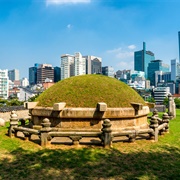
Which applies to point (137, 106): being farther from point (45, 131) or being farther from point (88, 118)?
point (45, 131)

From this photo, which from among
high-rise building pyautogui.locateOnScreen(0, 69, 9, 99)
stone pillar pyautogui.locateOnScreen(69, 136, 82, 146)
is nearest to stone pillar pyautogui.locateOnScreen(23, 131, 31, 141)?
stone pillar pyautogui.locateOnScreen(69, 136, 82, 146)

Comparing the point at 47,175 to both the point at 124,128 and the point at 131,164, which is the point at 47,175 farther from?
the point at 124,128

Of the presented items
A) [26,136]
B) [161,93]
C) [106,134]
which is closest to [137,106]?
A: [106,134]

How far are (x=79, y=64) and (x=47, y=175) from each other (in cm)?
18541

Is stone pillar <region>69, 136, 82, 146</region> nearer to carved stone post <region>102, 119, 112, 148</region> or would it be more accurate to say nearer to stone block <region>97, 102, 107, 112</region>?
carved stone post <region>102, 119, 112, 148</region>

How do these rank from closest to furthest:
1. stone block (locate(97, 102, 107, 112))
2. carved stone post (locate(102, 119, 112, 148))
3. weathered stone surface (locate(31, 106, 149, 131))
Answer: carved stone post (locate(102, 119, 112, 148)), stone block (locate(97, 102, 107, 112)), weathered stone surface (locate(31, 106, 149, 131))

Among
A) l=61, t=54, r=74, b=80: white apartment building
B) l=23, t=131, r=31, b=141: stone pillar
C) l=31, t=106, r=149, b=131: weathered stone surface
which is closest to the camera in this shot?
l=23, t=131, r=31, b=141: stone pillar

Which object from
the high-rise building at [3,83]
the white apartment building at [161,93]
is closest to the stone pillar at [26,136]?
the high-rise building at [3,83]

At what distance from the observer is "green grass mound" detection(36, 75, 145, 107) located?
1176 cm

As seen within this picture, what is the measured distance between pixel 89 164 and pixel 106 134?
2026mm

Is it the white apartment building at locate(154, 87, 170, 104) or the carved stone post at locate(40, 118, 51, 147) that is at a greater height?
the white apartment building at locate(154, 87, 170, 104)

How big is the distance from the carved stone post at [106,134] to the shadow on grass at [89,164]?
0.38 meters

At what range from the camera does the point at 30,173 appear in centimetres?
691

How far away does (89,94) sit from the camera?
12211 millimetres
